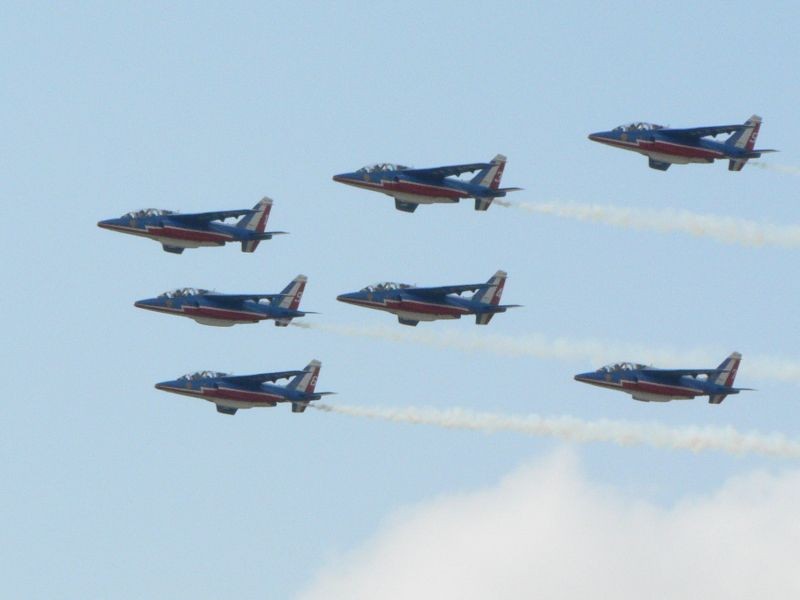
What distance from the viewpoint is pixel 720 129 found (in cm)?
13600

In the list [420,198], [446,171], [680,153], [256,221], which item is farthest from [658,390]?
[256,221]

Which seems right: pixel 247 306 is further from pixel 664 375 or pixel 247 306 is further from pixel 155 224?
pixel 664 375

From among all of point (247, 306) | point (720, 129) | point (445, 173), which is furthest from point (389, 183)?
point (720, 129)

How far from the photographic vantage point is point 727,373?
433 ft

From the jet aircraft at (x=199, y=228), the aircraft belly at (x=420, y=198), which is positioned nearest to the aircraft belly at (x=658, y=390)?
the aircraft belly at (x=420, y=198)

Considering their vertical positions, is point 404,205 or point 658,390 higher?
point 404,205

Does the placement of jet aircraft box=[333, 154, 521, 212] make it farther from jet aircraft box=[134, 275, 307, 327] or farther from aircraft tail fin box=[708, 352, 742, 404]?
aircraft tail fin box=[708, 352, 742, 404]

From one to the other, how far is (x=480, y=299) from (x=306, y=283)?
40.7 feet

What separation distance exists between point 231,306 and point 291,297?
166 inches

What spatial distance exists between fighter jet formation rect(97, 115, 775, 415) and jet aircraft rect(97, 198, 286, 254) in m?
0.07

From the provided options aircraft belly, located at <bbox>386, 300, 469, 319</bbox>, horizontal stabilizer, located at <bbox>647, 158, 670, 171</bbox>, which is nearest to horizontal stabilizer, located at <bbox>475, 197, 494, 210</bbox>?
aircraft belly, located at <bbox>386, 300, 469, 319</bbox>

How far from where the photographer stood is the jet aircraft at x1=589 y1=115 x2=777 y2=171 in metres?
137

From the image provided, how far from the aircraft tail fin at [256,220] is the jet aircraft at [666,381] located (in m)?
23.3

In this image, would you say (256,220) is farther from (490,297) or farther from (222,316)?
(490,297)
